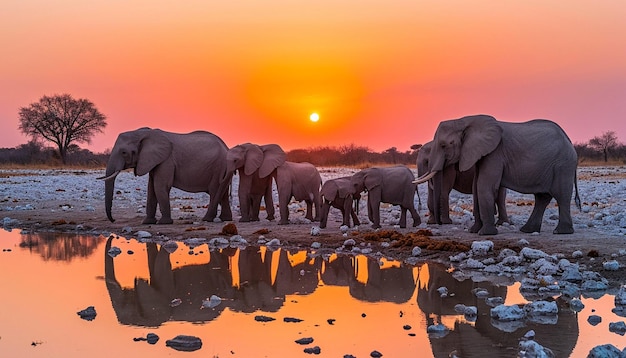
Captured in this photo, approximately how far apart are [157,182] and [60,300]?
9.38 metres

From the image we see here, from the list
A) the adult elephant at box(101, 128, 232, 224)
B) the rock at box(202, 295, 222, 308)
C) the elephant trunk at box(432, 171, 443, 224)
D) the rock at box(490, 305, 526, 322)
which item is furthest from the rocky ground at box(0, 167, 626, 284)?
the rock at box(202, 295, 222, 308)

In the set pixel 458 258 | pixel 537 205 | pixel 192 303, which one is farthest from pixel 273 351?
pixel 537 205

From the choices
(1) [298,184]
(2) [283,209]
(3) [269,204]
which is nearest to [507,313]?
(2) [283,209]

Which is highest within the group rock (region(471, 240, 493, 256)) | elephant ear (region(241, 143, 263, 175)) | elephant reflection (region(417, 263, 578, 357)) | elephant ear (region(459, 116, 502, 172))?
elephant ear (region(459, 116, 502, 172))

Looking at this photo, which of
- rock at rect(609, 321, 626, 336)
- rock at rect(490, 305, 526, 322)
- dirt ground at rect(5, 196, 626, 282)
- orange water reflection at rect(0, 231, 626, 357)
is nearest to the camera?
orange water reflection at rect(0, 231, 626, 357)

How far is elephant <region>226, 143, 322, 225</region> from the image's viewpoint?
19.7 metres

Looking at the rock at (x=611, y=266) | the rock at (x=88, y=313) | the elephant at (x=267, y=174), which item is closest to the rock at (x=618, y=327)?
the rock at (x=611, y=266)

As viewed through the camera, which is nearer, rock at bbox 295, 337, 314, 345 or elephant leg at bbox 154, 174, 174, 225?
rock at bbox 295, 337, 314, 345

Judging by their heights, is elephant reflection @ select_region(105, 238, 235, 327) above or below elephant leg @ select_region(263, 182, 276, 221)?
below

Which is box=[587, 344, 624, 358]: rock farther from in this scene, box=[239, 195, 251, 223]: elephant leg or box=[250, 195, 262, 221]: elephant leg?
box=[250, 195, 262, 221]: elephant leg

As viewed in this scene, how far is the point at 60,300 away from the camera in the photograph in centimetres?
1022

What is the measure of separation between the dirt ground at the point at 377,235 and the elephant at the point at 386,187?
61 cm

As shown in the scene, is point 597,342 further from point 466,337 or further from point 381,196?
point 381,196

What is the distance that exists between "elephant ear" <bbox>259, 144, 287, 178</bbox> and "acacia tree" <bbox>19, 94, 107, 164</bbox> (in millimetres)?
50356
